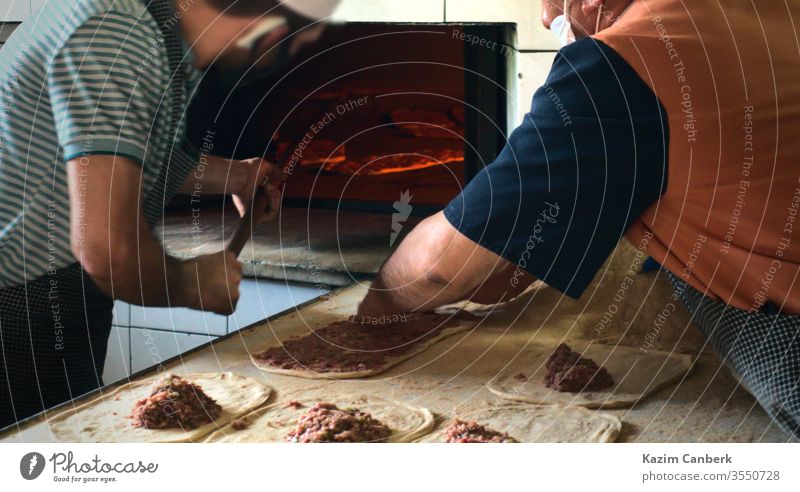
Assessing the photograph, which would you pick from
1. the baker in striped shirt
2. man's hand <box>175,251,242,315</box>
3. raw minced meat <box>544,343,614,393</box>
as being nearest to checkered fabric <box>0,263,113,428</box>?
the baker in striped shirt

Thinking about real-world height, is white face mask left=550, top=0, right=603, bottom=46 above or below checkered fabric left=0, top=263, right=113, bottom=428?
above

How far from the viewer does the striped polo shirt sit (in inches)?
29.8

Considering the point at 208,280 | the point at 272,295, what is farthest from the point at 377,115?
the point at 208,280

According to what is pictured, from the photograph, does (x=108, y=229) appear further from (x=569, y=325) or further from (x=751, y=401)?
(x=751, y=401)

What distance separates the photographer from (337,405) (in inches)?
31.7

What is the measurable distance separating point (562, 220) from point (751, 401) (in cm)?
26

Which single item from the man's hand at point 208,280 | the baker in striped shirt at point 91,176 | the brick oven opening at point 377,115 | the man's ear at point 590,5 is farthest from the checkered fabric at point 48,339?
the man's ear at point 590,5

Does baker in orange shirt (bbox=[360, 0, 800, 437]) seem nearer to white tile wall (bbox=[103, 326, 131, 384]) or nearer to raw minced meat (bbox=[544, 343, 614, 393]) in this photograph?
raw minced meat (bbox=[544, 343, 614, 393])

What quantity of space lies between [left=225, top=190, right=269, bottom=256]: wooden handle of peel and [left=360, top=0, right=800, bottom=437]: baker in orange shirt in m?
0.32

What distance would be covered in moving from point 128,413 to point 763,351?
24.0 inches

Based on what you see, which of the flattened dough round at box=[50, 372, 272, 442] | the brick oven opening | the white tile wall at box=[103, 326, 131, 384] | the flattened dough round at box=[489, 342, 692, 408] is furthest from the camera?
the brick oven opening

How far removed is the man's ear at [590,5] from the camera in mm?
858

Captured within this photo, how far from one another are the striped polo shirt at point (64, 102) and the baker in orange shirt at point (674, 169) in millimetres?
333

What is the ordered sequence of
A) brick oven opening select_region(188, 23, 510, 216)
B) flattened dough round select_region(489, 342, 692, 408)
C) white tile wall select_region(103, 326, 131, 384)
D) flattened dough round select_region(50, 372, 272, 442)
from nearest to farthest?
1. flattened dough round select_region(50, 372, 272, 442)
2. flattened dough round select_region(489, 342, 692, 408)
3. white tile wall select_region(103, 326, 131, 384)
4. brick oven opening select_region(188, 23, 510, 216)
